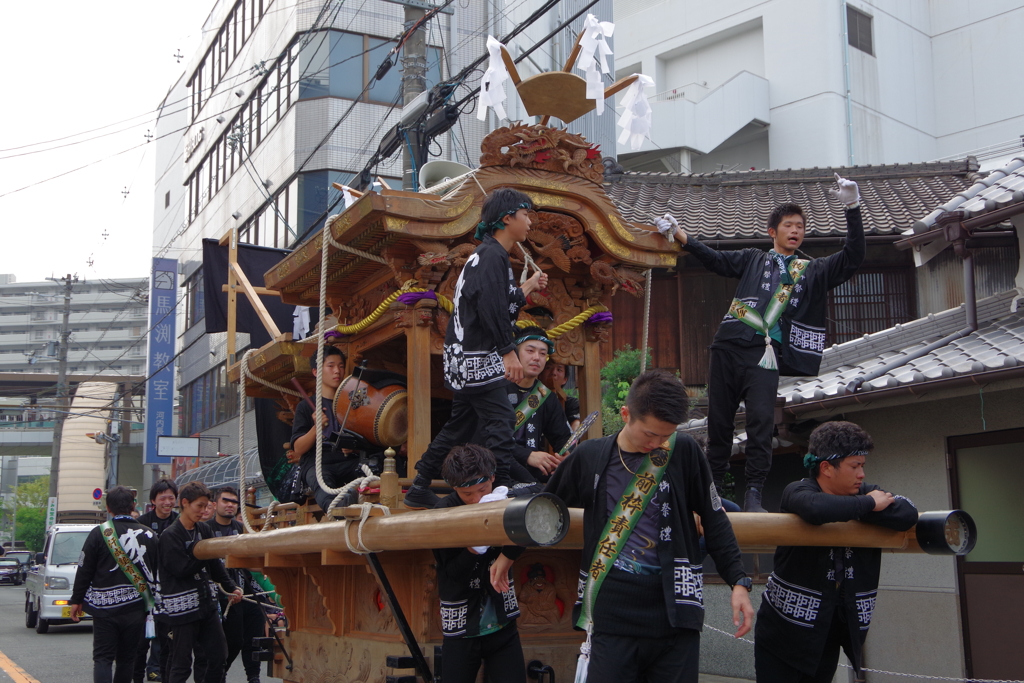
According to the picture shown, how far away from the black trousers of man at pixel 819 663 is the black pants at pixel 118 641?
17.1 ft

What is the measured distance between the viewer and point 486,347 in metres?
5.10

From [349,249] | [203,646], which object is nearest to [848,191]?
[349,249]

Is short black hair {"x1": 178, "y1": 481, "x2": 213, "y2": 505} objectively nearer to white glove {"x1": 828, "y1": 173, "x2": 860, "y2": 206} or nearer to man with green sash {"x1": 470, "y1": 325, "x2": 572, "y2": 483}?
man with green sash {"x1": 470, "y1": 325, "x2": 572, "y2": 483}

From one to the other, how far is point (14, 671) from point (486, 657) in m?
8.48

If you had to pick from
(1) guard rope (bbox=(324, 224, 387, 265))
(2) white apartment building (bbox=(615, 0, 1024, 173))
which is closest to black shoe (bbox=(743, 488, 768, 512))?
(1) guard rope (bbox=(324, 224, 387, 265))

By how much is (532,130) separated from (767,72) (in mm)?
18859

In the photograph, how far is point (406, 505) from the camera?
5.15 meters

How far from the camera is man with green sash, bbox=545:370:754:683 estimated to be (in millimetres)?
3551

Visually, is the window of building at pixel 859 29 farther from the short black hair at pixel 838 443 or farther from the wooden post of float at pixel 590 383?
the short black hair at pixel 838 443

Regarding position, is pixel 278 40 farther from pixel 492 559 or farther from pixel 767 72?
pixel 492 559

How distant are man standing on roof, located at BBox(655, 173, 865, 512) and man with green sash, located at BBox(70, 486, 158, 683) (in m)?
4.70

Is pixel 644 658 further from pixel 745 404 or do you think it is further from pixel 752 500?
pixel 745 404

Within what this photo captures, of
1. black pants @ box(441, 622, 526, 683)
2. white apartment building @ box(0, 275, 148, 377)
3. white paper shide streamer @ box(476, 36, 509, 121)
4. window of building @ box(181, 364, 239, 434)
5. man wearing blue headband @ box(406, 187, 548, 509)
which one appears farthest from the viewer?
white apartment building @ box(0, 275, 148, 377)

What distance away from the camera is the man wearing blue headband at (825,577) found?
4383mm
